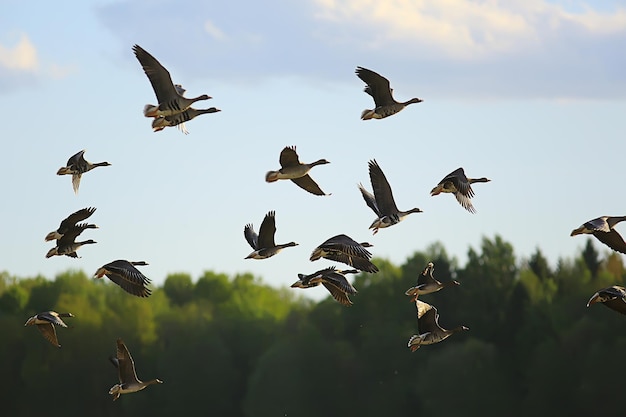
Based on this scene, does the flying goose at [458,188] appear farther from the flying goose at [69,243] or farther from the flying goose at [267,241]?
the flying goose at [69,243]

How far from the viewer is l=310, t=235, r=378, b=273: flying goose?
31266 millimetres

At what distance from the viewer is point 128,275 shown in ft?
104

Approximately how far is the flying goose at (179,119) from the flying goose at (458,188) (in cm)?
511

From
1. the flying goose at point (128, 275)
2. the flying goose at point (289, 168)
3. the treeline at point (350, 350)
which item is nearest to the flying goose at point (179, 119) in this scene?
the flying goose at point (289, 168)

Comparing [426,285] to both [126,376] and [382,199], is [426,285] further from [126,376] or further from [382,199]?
[126,376]

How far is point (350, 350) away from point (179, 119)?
78.0 metres

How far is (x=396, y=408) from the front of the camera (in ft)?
345

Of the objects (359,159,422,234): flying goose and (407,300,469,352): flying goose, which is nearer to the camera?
(407,300,469,352): flying goose

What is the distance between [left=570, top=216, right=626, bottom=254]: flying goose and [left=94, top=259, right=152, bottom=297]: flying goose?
895 centimetres

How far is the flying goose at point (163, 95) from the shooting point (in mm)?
31234

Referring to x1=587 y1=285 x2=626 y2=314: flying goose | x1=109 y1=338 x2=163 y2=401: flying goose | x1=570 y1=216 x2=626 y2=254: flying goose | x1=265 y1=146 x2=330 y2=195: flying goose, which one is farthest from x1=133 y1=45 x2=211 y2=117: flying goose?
x1=587 y1=285 x2=626 y2=314: flying goose

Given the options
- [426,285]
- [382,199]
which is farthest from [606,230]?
[382,199]

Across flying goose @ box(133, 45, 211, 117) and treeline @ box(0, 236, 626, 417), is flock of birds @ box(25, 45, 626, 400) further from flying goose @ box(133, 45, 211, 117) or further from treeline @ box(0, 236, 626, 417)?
treeline @ box(0, 236, 626, 417)

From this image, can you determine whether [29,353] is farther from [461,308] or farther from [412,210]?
[412,210]
